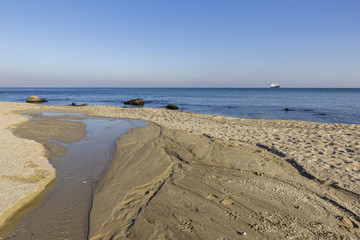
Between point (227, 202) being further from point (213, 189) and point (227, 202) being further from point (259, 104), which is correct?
point (259, 104)

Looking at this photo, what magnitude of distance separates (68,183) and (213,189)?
373 centimetres

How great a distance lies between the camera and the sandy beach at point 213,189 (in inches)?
131

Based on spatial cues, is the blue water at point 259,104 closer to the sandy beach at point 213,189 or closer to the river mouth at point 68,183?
the sandy beach at point 213,189

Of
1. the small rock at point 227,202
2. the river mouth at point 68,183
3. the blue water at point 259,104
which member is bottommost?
the blue water at point 259,104

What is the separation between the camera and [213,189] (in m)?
4.60

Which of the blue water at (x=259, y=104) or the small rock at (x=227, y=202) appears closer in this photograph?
the small rock at (x=227, y=202)

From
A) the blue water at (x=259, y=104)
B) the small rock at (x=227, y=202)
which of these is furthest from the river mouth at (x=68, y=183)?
the blue water at (x=259, y=104)

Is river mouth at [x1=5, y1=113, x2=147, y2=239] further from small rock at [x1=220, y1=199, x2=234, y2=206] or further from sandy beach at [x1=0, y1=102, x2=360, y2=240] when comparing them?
small rock at [x1=220, y1=199, x2=234, y2=206]

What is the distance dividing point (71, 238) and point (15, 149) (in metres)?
5.71

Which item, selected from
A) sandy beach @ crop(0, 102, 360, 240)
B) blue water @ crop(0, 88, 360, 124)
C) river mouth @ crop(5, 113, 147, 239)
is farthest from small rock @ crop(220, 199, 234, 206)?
blue water @ crop(0, 88, 360, 124)

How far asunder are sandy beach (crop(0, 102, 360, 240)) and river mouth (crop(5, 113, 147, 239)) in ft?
0.76

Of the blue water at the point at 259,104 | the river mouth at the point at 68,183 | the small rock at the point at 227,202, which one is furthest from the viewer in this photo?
the blue water at the point at 259,104

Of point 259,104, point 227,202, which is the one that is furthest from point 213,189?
point 259,104

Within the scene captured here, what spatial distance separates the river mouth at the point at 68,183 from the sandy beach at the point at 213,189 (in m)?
0.23
